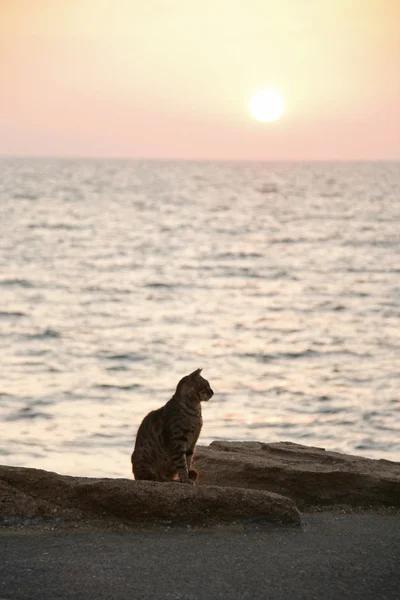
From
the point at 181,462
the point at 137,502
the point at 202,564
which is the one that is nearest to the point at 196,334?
the point at 181,462

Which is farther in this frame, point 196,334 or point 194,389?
point 196,334

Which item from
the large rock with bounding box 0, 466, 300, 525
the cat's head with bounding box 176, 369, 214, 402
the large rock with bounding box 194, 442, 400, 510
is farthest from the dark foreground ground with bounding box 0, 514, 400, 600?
the cat's head with bounding box 176, 369, 214, 402

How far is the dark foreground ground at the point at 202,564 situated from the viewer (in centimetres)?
677

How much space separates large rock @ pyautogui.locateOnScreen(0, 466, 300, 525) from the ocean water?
527 cm

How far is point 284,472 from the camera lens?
30.9 feet

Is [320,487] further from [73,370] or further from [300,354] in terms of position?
[300,354]

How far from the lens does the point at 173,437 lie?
349 inches

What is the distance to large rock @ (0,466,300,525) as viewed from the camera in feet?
26.8

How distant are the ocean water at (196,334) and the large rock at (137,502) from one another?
17.3ft

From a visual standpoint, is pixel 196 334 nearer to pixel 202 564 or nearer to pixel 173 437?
pixel 173 437

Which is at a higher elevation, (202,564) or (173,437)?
(173,437)

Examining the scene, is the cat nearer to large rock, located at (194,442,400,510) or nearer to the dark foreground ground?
large rock, located at (194,442,400,510)

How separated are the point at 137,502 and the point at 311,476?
1.98m

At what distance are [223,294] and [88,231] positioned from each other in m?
25.1
